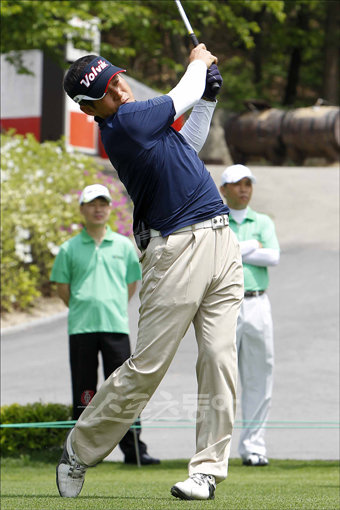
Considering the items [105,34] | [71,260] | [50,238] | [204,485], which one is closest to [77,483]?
[204,485]

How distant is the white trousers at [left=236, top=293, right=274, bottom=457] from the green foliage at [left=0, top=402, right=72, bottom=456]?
149 centimetres

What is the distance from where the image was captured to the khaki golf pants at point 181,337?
454 centimetres

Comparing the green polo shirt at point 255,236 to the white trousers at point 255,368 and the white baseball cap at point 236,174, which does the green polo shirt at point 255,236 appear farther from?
the white baseball cap at point 236,174

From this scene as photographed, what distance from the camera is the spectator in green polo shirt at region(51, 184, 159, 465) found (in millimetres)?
7648

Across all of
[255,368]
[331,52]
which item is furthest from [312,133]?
[255,368]

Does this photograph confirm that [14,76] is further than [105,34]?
No

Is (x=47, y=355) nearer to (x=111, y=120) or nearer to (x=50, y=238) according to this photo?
(x=50, y=238)

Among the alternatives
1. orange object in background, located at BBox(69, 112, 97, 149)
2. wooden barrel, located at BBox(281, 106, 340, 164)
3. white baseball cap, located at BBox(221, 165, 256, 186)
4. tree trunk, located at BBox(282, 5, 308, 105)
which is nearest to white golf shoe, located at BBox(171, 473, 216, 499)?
white baseball cap, located at BBox(221, 165, 256, 186)

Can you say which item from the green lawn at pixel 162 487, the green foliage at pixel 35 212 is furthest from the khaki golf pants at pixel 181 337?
the green foliage at pixel 35 212

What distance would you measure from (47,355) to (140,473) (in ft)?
16.7

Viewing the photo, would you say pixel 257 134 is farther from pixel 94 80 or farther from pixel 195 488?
pixel 195 488

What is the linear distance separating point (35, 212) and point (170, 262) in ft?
34.2

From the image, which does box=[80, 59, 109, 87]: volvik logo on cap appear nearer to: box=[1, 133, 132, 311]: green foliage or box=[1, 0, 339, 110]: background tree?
box=[1, 133, 132, 311]: green foliage

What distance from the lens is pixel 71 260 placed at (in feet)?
25.9
